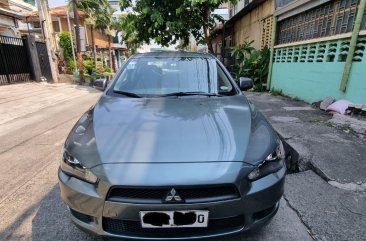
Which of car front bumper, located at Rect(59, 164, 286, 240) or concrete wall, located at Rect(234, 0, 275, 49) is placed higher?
concrete wall, located at Rect(234, 0, 275, 49)

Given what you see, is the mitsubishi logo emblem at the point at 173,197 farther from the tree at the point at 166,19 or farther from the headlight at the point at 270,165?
the tree at the point at 166,19

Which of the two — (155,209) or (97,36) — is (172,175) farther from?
(97,36)

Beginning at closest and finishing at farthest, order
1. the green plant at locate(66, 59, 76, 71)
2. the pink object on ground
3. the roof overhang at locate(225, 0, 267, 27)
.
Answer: the pink object on ground, the roof overhang at locate(225, 0, 267, 27), the green plant at locate(66, 59, 76, 71)

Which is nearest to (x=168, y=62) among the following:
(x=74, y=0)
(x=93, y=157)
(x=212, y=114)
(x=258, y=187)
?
(x=212, y=114)

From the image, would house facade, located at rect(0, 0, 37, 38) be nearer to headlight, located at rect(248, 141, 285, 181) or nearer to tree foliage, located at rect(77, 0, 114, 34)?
tree foliage, located at rect(77, 0, 114, 34)

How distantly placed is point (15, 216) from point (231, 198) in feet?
6.83

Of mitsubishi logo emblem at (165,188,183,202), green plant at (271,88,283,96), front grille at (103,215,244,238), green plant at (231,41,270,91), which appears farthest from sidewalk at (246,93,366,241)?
green plant at (231,41,270,91)

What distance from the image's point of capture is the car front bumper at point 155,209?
161 cm

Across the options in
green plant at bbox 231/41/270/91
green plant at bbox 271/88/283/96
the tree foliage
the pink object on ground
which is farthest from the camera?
the tree foliage

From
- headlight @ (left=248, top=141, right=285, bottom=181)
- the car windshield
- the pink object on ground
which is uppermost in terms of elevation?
the car windshield

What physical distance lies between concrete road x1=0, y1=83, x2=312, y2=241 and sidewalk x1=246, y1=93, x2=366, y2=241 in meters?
0.17

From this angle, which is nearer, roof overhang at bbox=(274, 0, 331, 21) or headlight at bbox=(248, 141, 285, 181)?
headlight at bbox=(248, 141, 285, 181)

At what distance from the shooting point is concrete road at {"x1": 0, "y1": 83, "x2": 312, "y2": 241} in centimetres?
215

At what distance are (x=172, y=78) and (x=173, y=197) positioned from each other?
1722mm
